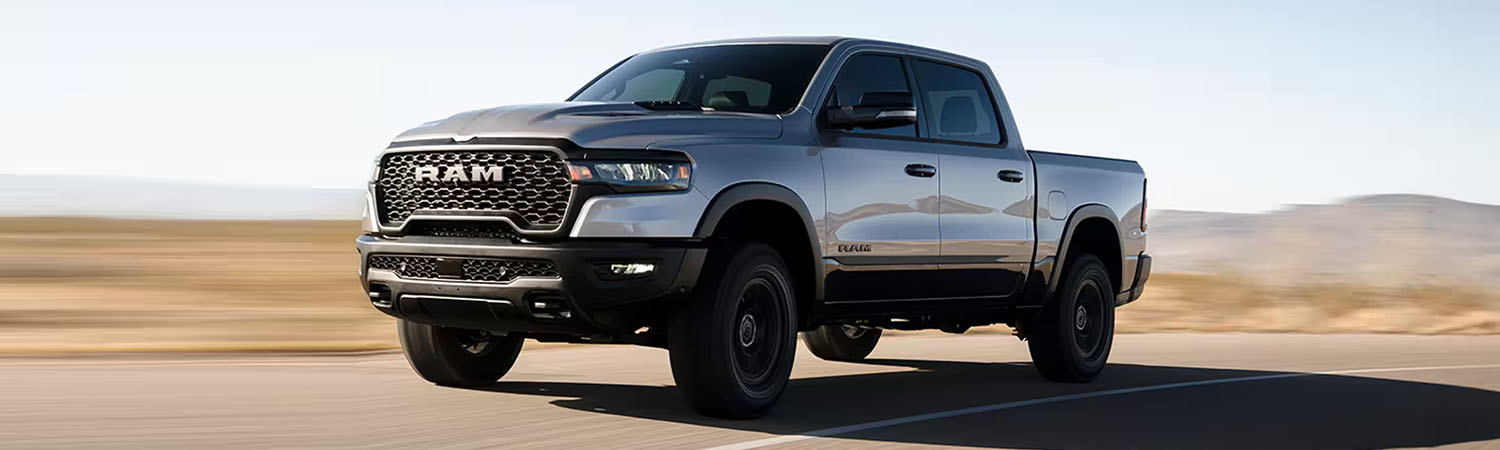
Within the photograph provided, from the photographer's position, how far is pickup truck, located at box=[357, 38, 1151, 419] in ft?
25.1

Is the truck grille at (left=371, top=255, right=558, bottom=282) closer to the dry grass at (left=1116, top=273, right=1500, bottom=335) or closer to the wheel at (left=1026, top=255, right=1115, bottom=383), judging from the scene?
the wheel at (left=1026, top=255, right=1115, bottom=383)

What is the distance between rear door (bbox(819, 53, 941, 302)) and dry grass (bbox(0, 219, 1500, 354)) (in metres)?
5.14

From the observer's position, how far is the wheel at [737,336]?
7.88 meters

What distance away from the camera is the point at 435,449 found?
7086 mm

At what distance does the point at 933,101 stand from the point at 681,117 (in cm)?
233

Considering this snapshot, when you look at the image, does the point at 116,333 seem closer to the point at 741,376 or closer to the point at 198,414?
the point at 198,414

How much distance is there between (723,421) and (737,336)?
1.37 feet

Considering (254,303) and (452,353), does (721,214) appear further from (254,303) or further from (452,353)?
(254,303)

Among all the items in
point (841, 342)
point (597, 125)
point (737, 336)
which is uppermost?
point (597, 125)

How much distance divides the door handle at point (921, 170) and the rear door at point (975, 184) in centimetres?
15

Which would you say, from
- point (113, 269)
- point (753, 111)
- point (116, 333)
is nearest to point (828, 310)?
point (753, 111)

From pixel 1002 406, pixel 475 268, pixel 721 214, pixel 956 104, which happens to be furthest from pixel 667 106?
pixel 1002 406

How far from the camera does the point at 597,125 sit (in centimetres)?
772

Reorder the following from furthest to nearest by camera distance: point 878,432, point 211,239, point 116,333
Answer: point 211,239 < point 116,333 < point 878,432
